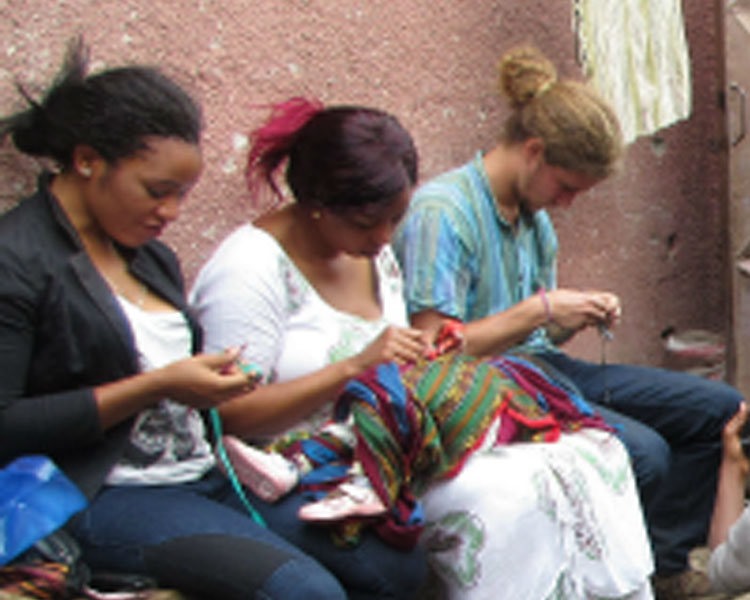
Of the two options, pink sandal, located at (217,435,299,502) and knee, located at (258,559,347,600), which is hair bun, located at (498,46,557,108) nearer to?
pink sandal, located at (217,435,299,502)

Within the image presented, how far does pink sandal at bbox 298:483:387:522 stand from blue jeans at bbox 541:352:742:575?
1201 millimetres

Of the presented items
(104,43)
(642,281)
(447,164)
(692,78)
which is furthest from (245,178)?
(692,78)

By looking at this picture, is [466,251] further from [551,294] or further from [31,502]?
[31,502]

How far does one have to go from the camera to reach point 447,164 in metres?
3.46

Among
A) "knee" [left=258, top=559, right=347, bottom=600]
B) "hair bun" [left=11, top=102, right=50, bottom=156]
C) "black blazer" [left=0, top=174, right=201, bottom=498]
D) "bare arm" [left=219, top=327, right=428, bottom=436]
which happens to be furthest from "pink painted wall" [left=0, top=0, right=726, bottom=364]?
"knee" [left=258, top=559, right=347, bottom=600]

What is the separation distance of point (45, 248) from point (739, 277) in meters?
3.25

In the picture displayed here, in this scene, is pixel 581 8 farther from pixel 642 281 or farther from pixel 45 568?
pixel 45 568

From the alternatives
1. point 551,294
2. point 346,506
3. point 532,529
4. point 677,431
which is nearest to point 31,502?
point 346,506

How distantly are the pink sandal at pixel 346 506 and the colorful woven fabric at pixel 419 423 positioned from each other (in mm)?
25

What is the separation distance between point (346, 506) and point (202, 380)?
390 mm

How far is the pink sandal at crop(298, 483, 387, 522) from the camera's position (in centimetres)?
197

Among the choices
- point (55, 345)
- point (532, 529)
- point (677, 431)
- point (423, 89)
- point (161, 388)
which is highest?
point (423, 89)

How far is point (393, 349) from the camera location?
2.26 meters

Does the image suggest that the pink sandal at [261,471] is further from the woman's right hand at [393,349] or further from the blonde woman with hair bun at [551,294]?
the blonde woman with hair bun at [551,294]
